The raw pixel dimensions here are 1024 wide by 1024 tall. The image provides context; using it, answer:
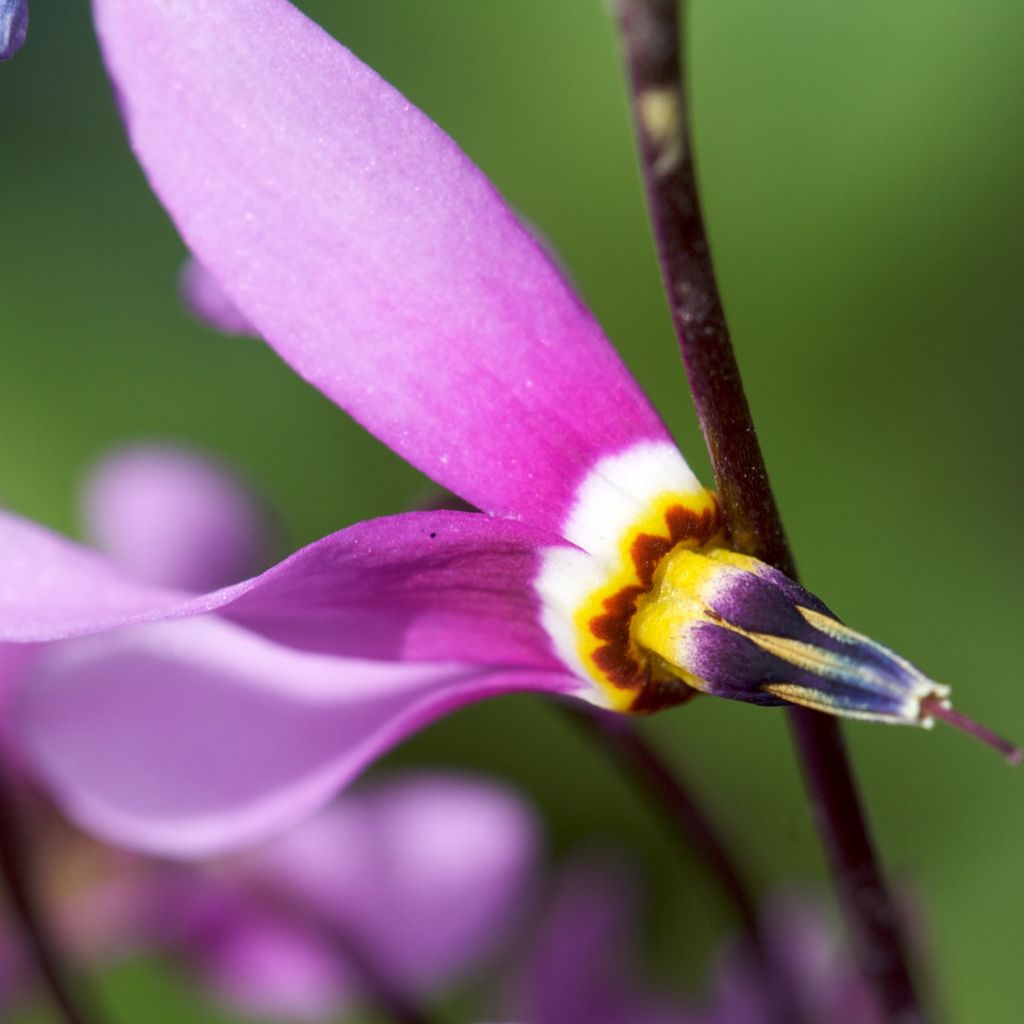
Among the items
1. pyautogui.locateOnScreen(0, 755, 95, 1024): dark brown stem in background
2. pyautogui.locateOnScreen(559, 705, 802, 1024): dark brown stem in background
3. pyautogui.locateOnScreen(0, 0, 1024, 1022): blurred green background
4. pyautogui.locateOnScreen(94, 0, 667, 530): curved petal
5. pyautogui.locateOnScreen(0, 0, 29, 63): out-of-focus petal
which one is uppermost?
pyautogui.locateOnScreen(0, 0, 1024, 1022): blurred green background

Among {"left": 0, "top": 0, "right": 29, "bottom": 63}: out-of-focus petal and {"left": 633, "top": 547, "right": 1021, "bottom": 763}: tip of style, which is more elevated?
{"left": 0, "top": 0, "right": 29, "bottom": 63}: out-of-focus petal

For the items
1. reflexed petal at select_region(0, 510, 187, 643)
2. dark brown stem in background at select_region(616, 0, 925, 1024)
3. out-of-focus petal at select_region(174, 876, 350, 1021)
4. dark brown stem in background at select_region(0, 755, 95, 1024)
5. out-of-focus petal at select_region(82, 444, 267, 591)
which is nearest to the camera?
dark brown stem in background at select_region(616, 0, 925, 1024)

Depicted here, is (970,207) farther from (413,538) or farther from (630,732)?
(413,538)

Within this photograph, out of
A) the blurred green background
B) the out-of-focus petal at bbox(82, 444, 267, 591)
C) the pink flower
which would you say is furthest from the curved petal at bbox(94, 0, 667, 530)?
the blurred green background

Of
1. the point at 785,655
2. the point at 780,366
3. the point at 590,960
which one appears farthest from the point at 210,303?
the point at 780,366

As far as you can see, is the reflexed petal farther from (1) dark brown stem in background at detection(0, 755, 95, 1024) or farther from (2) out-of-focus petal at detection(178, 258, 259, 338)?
(1) dark brown stem in background at detection(0, 755, 95, 1024)

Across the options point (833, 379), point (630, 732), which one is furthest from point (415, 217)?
point (833, 379)
